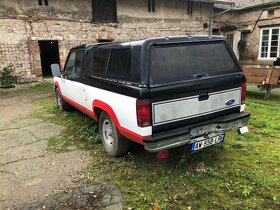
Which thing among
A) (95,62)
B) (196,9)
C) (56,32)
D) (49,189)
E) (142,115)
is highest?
(196,9)

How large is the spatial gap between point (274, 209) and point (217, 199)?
1.96 feet

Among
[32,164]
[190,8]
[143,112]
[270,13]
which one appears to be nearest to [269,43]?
[270,13]

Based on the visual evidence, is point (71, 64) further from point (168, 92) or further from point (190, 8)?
point (190, 8)

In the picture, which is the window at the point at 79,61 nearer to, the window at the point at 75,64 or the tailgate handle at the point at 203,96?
the window at the point at 75,64

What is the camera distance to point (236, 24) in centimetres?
1773

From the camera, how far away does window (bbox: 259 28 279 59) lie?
15.3 meters

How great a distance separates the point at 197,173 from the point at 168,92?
1277mm

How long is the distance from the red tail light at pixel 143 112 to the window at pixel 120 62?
56 cm

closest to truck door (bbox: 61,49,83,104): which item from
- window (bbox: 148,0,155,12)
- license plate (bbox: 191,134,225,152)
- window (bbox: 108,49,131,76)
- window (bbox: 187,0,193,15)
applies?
window (bbox: 108,49,131,76)

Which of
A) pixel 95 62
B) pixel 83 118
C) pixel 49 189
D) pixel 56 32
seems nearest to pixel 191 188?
pixel 49 189

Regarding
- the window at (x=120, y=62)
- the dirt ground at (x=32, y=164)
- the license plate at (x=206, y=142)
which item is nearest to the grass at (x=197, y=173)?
the dirt ground at (x=32, y=164)

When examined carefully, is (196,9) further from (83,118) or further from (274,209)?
(274,209)

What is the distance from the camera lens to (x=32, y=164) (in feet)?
13.0

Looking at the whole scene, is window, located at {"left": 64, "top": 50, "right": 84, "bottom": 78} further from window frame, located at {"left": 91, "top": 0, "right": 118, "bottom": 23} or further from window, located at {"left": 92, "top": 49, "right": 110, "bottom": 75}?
window frame, located at {"left": 91, "top": 0, "right": 118, "bottom": 23}
